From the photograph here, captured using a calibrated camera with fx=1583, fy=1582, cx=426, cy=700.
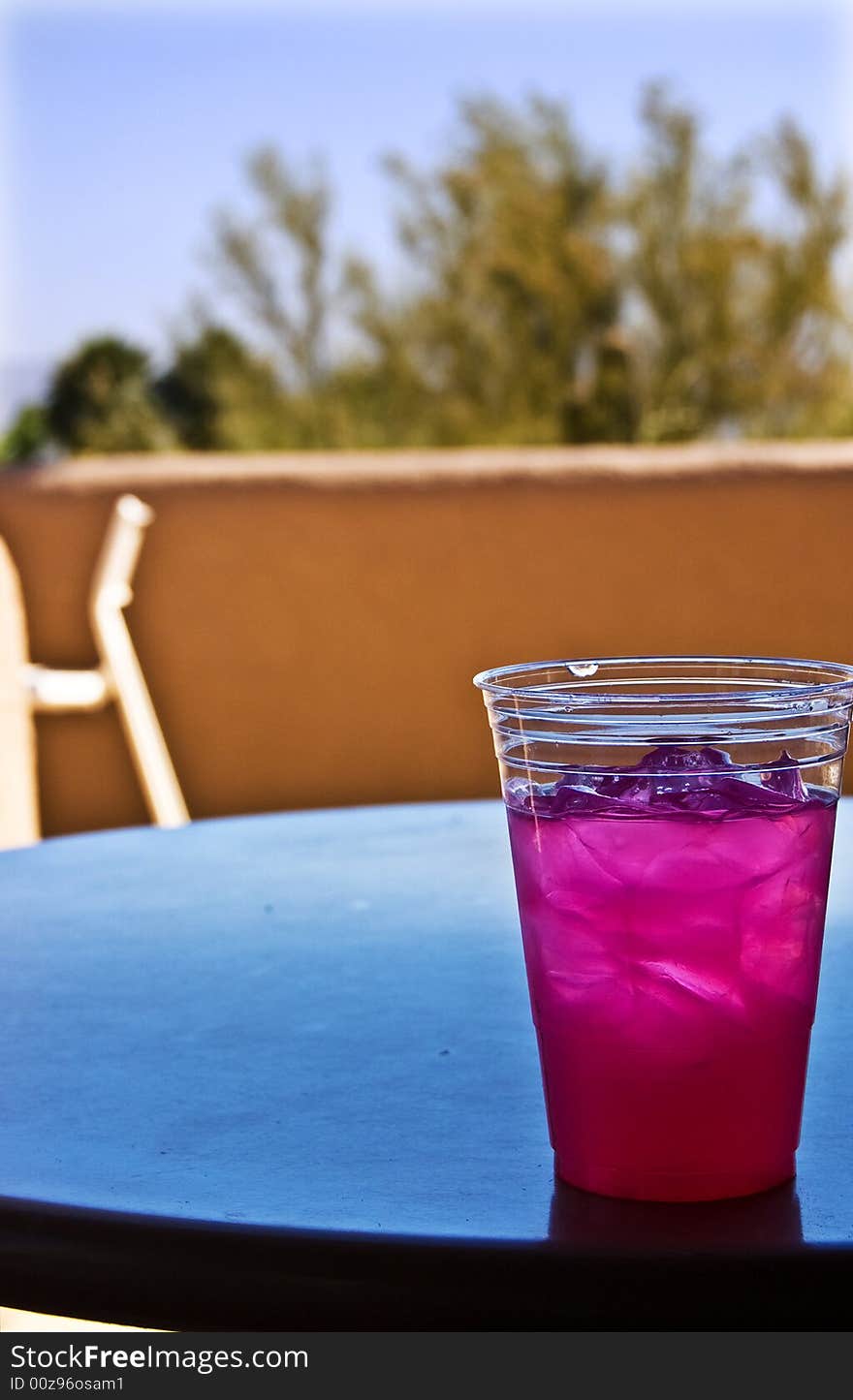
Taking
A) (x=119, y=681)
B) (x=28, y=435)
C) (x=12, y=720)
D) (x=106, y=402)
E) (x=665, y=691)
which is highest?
(x=665, y=691)

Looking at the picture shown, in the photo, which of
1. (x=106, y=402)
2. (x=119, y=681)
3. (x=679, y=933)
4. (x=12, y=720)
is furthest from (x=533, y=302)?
(x=679, y=933)

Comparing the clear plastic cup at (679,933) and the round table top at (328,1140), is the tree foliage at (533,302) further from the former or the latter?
the clear plastic cup at (679,933)

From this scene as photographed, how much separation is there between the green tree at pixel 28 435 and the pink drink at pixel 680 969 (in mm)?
12644

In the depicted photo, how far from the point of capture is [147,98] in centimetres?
1653

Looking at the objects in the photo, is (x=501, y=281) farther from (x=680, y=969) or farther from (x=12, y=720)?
(x=680, y=969)

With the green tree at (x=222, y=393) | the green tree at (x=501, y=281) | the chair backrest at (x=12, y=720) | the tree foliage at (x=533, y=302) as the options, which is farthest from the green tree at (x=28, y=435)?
the chair backrest at (x=12, y=720)

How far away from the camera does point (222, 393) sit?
496 inches

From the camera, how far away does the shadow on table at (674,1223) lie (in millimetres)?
419

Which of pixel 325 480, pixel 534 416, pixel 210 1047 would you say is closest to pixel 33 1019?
pixel 210 1047

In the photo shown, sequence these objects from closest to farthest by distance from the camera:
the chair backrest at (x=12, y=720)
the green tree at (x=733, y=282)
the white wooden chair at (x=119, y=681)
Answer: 1. the chair backrest at (x=12, y=720)
2. the white wooden chair at (x=119, y=681)
3. the green tree at (x=733, y=282)

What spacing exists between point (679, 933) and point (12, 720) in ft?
4.60

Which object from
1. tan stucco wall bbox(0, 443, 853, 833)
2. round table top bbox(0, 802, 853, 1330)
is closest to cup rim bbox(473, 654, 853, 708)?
round table top bbox(0, 802, 853, 1330)

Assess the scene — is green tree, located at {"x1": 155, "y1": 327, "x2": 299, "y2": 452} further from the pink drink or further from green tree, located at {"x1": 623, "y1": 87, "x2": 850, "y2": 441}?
the pink drink

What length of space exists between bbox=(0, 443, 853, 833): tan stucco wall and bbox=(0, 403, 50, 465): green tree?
9878mm
